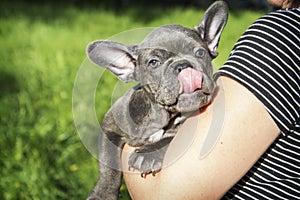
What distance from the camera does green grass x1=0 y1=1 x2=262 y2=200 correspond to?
290 cm

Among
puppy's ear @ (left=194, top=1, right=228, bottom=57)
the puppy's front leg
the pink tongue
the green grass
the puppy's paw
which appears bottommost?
the green grass

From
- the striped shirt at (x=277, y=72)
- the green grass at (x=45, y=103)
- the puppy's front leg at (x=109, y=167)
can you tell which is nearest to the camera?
the striped shirt at (x=277, y=72)

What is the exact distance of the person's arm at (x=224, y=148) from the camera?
1.18 metres

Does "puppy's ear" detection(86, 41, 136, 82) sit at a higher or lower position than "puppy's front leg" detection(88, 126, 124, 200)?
higher

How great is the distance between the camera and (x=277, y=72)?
3.82ft

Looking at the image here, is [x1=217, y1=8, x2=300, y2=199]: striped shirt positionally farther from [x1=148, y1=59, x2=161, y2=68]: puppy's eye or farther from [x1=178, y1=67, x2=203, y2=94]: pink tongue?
[x1=148, y1=59, x2=161, y2=68]: puppy's eye

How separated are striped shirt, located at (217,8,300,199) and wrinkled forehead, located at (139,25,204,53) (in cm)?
27

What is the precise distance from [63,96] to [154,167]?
290 centimetres

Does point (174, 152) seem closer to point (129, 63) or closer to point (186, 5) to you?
point (129, 63)

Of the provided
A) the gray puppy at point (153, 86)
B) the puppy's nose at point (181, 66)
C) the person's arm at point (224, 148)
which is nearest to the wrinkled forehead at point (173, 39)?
the gray puppy at point (153, 86)

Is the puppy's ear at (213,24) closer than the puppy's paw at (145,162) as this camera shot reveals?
No

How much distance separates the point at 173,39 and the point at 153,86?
5.2 inches

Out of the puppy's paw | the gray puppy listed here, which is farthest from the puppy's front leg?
the puppy's paw

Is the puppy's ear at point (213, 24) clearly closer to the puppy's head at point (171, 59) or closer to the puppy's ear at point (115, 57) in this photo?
the puppy's head at point (171, 59)
